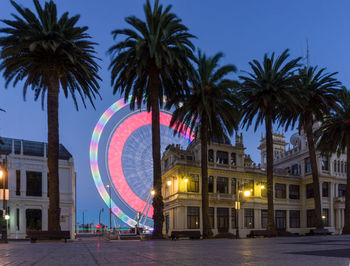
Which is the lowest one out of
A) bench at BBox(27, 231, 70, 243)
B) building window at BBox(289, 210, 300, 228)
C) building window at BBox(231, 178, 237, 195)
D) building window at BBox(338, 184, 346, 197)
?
building window at BBox(289, 210, 300, 228)

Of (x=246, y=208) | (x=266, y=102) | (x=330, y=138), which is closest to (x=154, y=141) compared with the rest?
(x=266, y=102)

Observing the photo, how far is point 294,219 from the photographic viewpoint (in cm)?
6931

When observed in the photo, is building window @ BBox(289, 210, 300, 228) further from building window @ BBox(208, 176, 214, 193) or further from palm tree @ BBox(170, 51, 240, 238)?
palm tree @ BBox(170, 51, 240, 238)

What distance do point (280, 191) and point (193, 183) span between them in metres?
19.5

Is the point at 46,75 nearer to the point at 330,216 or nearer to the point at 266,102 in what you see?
the point at 266,102

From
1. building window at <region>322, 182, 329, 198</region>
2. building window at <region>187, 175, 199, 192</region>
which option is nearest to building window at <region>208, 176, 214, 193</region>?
building window at <region>187, 175, 199, 192</region>

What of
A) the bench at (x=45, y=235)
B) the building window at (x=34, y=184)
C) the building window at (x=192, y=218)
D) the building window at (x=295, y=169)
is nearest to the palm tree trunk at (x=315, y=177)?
the building window at (x=192, y=218)

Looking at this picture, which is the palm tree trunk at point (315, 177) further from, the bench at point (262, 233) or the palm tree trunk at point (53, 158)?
the palm tree trunk at point (53, 158)

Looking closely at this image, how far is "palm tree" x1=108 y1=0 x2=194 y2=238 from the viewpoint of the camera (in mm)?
33281

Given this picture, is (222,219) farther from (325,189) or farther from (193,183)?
(325,189)

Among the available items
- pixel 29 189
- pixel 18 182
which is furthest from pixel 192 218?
pixel 18 182

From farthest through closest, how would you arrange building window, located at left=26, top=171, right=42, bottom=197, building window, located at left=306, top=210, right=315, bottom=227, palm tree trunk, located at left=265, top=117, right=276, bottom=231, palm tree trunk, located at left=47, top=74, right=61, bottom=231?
1. building window, located at left=306, top=210, right=315, bottom=227
2. building window, located at left=26, top=171, right=42, bottom=197
3. palm tree trunk, located at left=265, top=117, right=276, bottom=231
4. palm tree trunk, located at left=47, top=74, right=61, bottom=231

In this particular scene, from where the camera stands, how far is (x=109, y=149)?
46.2m

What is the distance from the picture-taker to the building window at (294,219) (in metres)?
68.8
